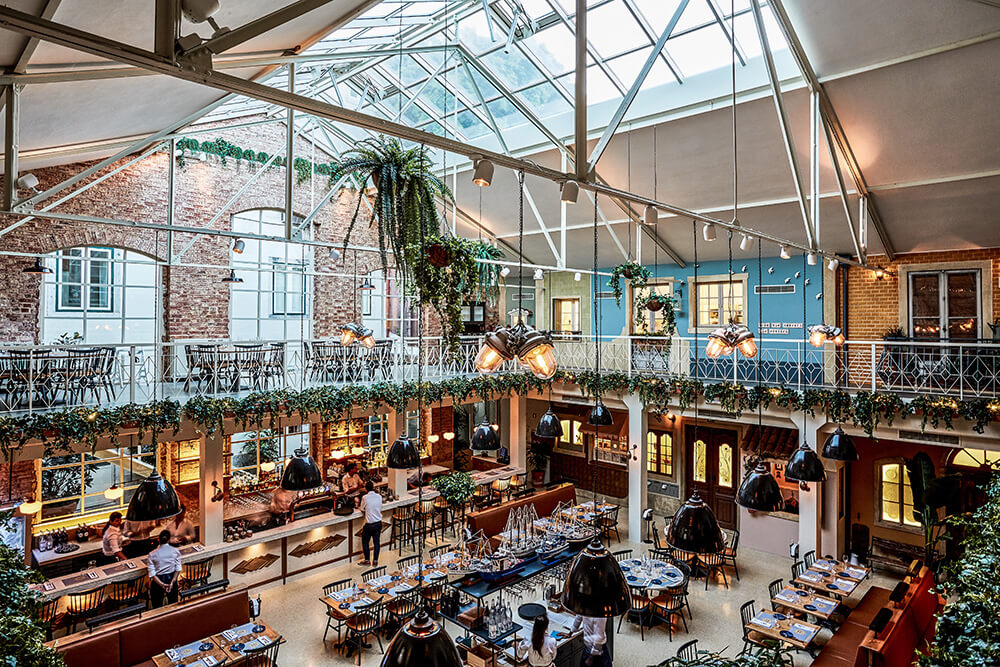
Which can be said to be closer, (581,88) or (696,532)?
(581,88)

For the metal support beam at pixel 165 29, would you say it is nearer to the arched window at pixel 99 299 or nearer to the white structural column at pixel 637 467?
the arched window at pixel 99 299

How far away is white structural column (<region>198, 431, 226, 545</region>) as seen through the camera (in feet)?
29.2

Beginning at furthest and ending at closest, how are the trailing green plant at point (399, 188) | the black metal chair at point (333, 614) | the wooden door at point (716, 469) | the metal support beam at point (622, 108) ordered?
the wooden door at point (716, 469) → the black metal chair at point (333, 614) → the trailing green plant at point (399, 188) → the metal support beam at point (622, 108)

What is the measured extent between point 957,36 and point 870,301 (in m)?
5.82

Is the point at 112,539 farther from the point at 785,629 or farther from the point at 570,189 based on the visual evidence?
the point at 785,629

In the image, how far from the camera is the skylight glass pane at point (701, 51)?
855 centimetres

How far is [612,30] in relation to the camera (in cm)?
880

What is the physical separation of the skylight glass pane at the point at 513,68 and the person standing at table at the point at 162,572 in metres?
9.07

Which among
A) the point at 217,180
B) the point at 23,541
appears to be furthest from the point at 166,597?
the point at 217,180

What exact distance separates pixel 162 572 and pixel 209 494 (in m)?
1.42

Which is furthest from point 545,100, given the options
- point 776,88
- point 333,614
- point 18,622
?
point 18,622

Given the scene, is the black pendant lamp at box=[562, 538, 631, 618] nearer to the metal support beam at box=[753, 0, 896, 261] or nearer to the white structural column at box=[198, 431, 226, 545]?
the metal support beam at box=[753, 0, 896, 261]

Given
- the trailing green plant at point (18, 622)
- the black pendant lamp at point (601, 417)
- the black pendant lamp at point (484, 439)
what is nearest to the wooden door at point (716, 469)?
the black pendant lamp at point (601, 417)

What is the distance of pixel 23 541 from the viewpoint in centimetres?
820
